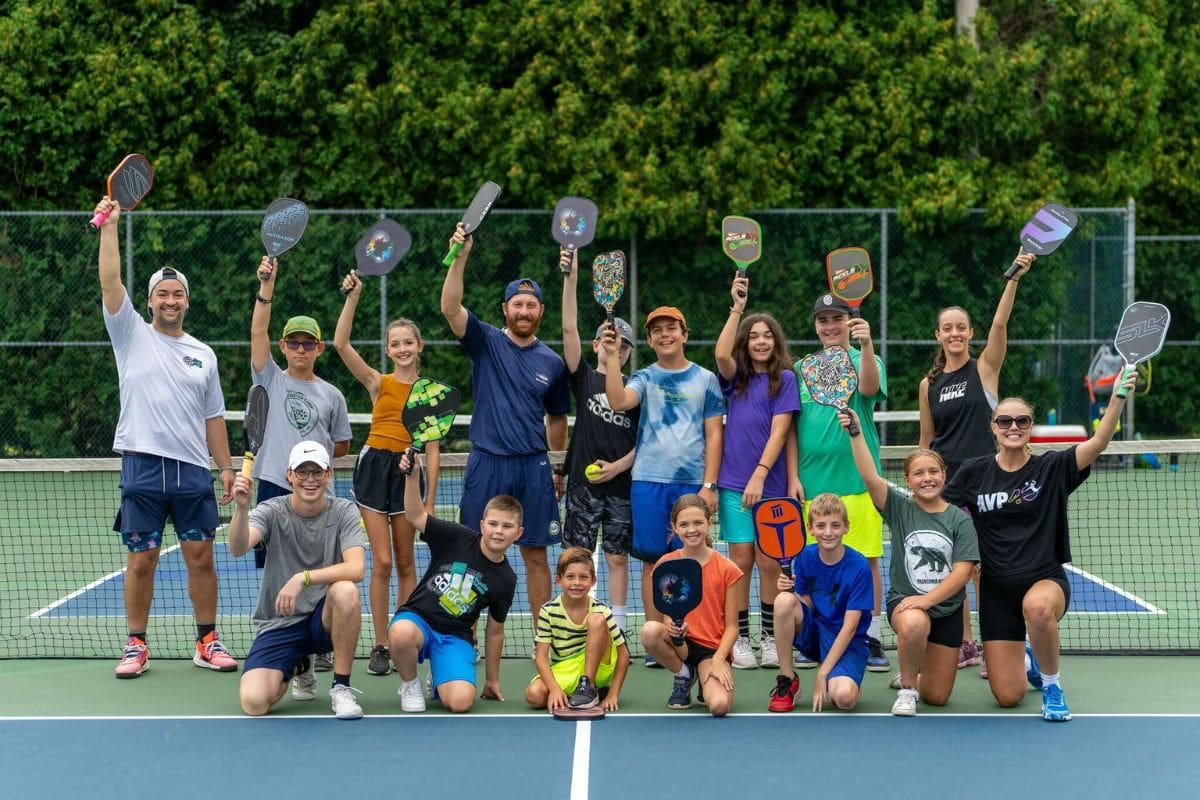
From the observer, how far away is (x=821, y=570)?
6.81 metres

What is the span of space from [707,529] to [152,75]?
12.5m

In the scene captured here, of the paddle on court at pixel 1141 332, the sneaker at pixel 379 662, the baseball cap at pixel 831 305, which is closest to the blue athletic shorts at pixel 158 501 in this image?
the sneaker at pixel 379 662

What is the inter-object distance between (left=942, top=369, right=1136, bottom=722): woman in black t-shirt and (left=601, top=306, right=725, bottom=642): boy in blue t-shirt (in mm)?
1368

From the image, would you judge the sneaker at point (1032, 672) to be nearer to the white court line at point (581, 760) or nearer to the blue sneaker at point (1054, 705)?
the blue sneaker at point (1054, 705)

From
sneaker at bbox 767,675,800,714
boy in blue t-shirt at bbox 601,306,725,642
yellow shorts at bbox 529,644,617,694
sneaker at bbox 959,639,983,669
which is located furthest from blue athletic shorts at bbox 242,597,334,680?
sneaker at bbox 959,639,983,669

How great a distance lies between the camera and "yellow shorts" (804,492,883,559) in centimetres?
738

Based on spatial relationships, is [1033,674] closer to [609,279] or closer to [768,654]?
[768,654]

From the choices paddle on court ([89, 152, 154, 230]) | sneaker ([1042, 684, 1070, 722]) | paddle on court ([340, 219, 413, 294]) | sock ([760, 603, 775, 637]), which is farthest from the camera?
paddle on court ([340, 219, 413, 294])

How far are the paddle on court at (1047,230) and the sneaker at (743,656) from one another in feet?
7.52

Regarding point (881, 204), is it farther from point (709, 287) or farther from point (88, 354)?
point (88, 354)

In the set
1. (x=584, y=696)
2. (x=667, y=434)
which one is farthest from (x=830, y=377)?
(x=584, y=696)

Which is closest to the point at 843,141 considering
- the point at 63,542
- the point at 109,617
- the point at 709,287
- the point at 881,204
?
the point at 881,204

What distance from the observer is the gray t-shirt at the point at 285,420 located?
24.3 feet

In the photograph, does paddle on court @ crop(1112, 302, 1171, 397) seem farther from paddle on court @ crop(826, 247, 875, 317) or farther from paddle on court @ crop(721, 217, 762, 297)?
paddle on court @ crop(721, 217, 762, 297)
